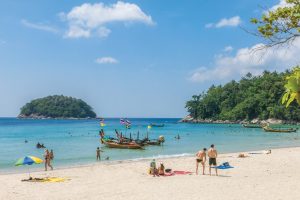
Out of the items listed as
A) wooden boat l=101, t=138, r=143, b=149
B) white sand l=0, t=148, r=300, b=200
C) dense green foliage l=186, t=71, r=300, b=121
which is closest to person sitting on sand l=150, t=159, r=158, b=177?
white sand l=0, t=148, r=300, b=200

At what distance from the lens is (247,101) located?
461 feet

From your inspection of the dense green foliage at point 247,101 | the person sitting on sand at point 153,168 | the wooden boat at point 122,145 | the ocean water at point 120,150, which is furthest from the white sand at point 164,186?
the dense green foliage at point 247,101

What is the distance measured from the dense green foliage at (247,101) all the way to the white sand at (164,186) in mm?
93723

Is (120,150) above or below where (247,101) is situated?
below

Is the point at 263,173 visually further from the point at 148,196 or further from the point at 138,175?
the point at 148,196

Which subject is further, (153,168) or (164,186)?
(153,168)

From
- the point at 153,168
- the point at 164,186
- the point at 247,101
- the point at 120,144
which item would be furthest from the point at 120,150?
the point at 247,101

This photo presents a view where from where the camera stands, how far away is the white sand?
1625cm

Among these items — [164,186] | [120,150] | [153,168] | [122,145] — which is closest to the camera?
[164,186]

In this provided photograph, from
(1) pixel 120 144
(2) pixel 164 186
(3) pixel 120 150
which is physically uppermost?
(1) pixel 120 144

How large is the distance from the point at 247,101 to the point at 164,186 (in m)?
126

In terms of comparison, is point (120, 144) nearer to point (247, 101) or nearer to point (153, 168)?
point (153, 168)

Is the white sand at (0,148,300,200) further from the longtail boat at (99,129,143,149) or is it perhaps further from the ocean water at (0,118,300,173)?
the longtail boat at (99,129,143,149)

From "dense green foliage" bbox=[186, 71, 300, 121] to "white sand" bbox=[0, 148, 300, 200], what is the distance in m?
93.7
